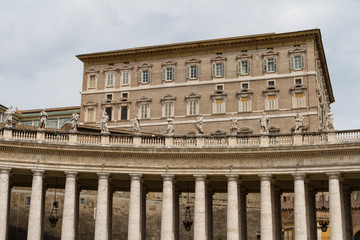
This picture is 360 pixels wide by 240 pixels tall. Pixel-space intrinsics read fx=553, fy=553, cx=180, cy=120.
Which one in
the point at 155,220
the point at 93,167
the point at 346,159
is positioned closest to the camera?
the point at 346,159

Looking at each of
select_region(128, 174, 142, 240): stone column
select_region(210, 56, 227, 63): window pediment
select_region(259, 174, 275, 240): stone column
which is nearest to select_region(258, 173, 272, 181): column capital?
select_region(259, 174, 275, 240): stone column

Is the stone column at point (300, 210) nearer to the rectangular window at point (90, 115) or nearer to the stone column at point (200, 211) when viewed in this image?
the stone column at point (200, 211)

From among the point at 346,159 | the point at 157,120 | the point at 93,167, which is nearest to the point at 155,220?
the point at 157,120

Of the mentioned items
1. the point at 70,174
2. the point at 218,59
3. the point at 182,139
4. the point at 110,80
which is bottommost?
the point at 70,174

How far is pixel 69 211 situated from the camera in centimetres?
4512

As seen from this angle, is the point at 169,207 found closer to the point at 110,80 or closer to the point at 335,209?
the point at 335,209

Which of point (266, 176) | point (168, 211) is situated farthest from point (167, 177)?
point (266, 176)

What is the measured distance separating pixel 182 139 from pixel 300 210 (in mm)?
11418

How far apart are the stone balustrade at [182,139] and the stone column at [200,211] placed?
10.1 ft

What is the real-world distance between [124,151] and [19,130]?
29.4 feet

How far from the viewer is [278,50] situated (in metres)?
87.6

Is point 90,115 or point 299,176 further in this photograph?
point 90,115

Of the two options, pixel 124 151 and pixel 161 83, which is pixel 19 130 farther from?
pixel 161 83

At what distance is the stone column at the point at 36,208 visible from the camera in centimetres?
4409
